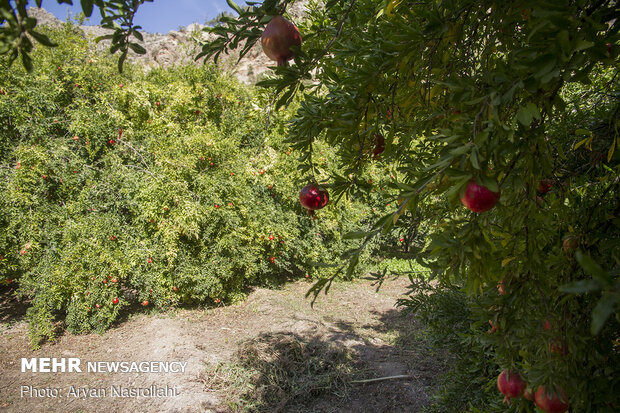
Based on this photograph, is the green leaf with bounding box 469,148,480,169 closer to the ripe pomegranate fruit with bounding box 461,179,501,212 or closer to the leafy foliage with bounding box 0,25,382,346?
the ripe pomegranate fruit with bounding box 461,179,501,212

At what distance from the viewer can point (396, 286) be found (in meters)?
7.57

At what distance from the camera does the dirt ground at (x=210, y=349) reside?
374cm

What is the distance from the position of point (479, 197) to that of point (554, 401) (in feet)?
1.69

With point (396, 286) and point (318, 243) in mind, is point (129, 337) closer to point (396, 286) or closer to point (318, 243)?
point (318, 243)

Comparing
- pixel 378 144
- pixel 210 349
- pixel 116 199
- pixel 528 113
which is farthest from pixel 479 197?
pixel 116 199

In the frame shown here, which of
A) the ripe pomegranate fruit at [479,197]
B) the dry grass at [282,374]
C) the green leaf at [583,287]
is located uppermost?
the ripe pomegranate fruit at [479,197]

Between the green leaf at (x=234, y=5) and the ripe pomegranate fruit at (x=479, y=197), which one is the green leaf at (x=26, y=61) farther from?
the ripe pomegranate fruit at (x=479, y=197)

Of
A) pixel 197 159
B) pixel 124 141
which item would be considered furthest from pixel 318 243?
pixel 124 141

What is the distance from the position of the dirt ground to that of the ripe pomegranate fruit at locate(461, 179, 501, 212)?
10.8ft

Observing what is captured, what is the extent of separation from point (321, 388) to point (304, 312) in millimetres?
2106

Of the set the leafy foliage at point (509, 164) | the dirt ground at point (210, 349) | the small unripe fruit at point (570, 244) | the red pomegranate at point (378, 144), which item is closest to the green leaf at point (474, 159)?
the leafy foliage at point (509, 164)

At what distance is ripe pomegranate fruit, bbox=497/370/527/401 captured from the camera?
1015mm

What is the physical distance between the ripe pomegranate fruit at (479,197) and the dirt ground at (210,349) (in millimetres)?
3288

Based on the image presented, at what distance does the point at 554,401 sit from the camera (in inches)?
33.7
